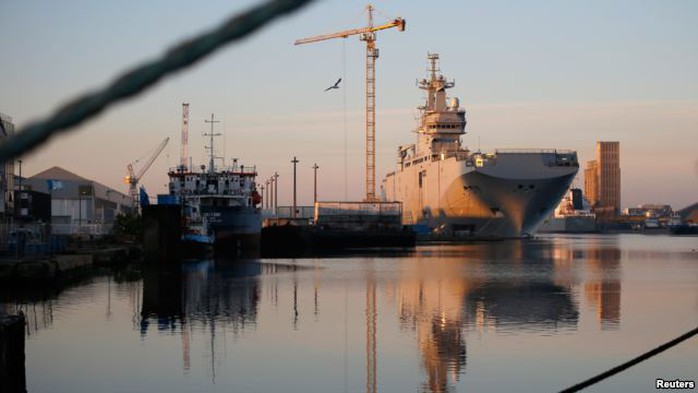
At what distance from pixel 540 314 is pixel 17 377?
62.6ft

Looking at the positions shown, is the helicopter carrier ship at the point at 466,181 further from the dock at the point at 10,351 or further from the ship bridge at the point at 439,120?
the dock at the point at 10,351

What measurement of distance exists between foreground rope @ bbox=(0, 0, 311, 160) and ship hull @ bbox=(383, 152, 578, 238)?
10959 centimetres

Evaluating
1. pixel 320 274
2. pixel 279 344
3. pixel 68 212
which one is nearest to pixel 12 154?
pixel 279 344

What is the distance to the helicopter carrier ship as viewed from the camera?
11144 cm

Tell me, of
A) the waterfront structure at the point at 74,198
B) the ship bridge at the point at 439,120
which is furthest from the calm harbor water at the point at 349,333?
the ship bridge at the point at 439,120

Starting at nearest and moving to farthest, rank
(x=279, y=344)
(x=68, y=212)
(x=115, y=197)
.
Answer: (x=279, y=344) → (x=68, y=212) → (x=115, y=197)

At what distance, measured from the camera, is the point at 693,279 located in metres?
49.0

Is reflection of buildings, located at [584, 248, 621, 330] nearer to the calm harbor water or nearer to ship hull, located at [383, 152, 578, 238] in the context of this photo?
the calm harbor water

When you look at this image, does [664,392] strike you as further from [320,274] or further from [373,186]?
[373,186]

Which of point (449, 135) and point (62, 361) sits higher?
point (449, 135)

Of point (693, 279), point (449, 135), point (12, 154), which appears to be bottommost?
point (693, 279)

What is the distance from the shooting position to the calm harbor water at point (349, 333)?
17750 mm

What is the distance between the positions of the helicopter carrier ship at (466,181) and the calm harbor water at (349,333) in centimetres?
6586

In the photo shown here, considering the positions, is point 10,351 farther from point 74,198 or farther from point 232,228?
point 74,198
